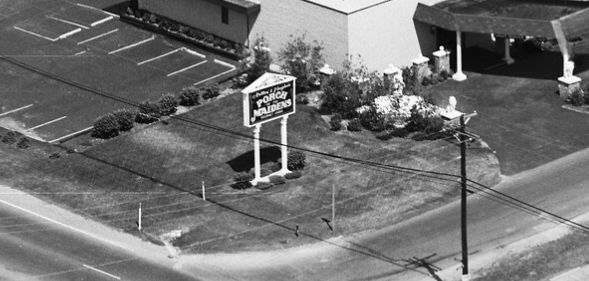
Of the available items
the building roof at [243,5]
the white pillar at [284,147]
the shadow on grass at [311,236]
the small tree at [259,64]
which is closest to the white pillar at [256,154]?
the white pillar at [284,147]

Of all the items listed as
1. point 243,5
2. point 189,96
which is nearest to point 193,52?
point 243,5

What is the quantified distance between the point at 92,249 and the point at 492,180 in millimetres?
19035

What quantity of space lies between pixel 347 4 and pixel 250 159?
39.5 ft

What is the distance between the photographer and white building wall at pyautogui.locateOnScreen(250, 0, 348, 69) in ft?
247

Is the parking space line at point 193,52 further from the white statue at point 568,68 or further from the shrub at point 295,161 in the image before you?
the white statue at point 568,68

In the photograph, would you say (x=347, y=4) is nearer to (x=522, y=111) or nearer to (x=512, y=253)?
(x=522, y=111)

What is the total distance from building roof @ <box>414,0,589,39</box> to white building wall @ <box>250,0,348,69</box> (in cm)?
498

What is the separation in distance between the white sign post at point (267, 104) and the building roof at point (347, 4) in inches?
415

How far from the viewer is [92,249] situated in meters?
60.3

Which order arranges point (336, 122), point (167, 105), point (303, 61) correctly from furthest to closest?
point (303, 61) → point (167, 105) → point (336, 122)

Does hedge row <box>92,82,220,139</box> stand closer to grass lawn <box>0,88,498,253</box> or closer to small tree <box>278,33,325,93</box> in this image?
grass lawn <box>0,88,498,253</box>

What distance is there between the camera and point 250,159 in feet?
223

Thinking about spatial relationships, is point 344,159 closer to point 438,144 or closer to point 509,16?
point 438,144

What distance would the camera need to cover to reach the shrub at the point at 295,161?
66312mm
